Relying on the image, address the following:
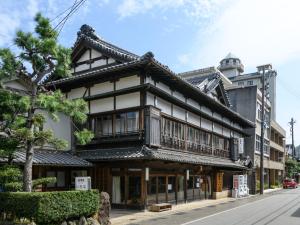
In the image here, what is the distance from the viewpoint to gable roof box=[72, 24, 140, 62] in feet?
79.9

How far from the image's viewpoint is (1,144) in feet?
50.3

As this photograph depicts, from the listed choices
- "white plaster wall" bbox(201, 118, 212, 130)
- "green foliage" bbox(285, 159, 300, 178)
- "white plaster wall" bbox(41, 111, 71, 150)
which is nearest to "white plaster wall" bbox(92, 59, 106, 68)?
"white plaster wall" bbox(41, 111, 71, 150)

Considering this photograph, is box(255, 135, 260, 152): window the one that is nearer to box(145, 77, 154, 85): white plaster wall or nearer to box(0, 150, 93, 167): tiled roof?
box(145, 77, 154, 85): white plaster wall

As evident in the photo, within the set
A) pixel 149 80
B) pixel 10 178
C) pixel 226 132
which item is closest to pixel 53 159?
pixel 10 178

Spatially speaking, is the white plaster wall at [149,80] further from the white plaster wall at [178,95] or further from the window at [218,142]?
the window at [218,142]

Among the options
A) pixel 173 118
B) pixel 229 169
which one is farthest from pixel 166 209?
pixel 229 169

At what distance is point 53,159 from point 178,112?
9.52 meters

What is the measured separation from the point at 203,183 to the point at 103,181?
11.4 meters

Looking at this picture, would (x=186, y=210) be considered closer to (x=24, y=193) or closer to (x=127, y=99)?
(x=127, y=99)

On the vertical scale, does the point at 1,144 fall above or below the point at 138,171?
above

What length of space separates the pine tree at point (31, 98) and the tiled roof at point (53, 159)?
8.62 feet

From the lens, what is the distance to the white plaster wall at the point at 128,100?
75.3 feet

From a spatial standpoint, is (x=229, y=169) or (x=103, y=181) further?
(x=229, y=169)

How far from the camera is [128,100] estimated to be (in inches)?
920
